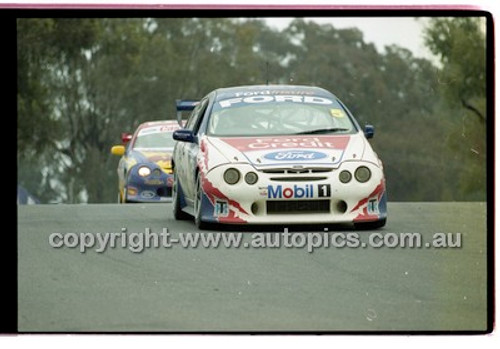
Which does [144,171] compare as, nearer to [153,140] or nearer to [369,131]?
[153,140]

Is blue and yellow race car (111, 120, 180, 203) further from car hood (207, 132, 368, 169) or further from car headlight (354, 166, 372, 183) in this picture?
car headlight (354, 166, 372, 183)

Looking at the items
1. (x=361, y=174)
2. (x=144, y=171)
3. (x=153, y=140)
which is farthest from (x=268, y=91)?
(x=144, y=171)

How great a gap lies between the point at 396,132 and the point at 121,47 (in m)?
2.34

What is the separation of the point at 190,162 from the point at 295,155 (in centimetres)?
118

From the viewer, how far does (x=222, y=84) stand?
866 cm

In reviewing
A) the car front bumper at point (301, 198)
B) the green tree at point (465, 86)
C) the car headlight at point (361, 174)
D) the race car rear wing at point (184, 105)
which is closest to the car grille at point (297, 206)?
the car front bumper at point (301, 198)

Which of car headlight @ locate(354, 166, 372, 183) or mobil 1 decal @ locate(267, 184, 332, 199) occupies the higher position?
car headlight @ locate(354, 166, 372, 183)

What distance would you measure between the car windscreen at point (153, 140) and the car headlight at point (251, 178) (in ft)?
2.05

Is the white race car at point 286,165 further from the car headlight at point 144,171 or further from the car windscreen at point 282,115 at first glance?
the car headlight at point 144,171

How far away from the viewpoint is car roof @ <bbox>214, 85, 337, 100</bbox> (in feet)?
29.7

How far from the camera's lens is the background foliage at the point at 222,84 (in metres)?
6.66

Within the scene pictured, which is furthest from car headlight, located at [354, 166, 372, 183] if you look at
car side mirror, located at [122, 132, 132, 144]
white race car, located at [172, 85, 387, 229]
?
car side mirror, located at [122, 132, 132, 144]

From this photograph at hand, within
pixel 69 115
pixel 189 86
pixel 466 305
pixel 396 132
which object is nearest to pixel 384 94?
pixel 396 132
